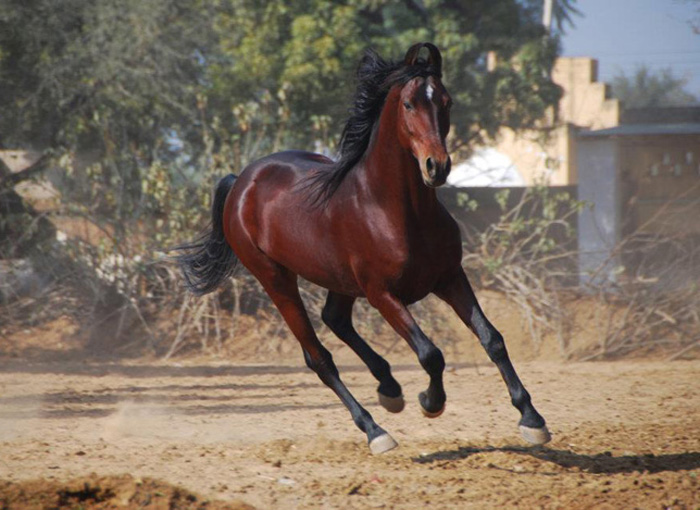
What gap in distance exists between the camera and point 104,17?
14.1 m

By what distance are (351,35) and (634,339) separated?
23.3ft

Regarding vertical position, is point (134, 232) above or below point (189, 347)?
above

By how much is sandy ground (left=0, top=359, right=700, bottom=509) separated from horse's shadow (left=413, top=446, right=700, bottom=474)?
0.04 ft

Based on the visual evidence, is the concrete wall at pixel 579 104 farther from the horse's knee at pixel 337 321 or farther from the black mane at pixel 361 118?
the black mane at pixel 361 118

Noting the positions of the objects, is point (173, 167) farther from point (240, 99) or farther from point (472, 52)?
point (472, 52)

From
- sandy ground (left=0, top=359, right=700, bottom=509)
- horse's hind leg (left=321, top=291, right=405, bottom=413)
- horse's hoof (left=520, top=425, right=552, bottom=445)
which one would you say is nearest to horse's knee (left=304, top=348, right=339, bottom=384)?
horse's hind leg (left=321, top=291, right=405, bottom=413)

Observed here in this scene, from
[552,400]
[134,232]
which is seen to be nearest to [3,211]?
[134,232]

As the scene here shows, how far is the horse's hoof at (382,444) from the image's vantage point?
16.3 feet

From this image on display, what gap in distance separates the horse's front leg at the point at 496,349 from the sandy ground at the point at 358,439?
0.26 meters

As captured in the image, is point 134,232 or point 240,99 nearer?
point 134,232

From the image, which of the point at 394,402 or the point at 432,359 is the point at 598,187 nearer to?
the point at 394,402

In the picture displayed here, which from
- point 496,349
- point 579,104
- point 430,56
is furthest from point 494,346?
point 579,104

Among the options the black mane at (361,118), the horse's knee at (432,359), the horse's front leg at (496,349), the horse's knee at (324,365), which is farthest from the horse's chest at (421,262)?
the horse's knee at (324,365)

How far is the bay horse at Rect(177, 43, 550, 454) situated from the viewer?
14.9ft
